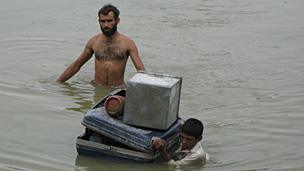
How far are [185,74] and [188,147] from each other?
363 centimetres

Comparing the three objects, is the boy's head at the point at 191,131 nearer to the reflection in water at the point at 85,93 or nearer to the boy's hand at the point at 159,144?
the boy's hand at the point at 159,144

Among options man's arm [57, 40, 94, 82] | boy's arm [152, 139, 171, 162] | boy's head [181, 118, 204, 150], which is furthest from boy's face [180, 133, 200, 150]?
man's arm [57, 40, 94, 82]

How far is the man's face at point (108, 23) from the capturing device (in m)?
8.07

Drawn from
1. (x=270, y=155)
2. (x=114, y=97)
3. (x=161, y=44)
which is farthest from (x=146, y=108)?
(x=161, y=44)

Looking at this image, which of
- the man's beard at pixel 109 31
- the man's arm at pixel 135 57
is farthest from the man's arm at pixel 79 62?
the man's arm at pixel 135 57

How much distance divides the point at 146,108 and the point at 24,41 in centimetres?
572

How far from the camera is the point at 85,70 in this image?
9766mm

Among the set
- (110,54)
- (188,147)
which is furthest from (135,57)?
(188,147)

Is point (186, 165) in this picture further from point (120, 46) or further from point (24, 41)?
point (24, 41)

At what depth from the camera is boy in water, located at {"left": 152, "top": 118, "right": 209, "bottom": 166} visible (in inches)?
232

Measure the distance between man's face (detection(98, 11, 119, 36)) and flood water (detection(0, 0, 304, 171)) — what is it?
750 mm

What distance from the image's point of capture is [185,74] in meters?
9.63

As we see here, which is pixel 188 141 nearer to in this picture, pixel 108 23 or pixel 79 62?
pixel 108 23

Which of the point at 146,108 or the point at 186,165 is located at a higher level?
the point at 146,108
